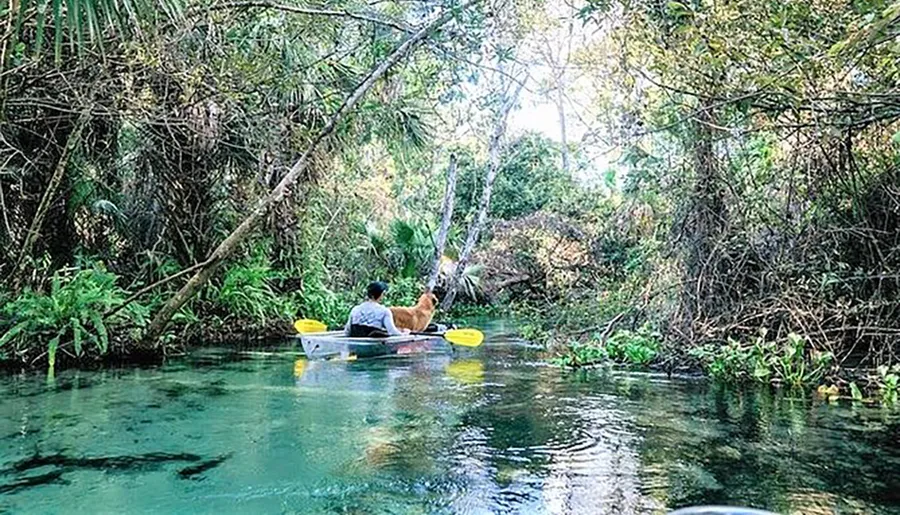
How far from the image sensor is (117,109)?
7.69m

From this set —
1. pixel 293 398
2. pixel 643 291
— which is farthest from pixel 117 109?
pixel 643 291

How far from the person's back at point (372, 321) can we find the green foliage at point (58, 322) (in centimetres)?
257

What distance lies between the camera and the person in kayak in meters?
9.46

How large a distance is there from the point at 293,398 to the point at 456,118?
12.5 metres

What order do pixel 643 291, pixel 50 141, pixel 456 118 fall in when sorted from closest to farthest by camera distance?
pixel 50 141, pixel 643 291, pixel 456 118

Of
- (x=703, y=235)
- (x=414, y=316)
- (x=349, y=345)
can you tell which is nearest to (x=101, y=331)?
(x=349, y=345)

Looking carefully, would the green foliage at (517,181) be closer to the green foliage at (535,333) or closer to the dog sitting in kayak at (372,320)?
the green foliage at (535,333)

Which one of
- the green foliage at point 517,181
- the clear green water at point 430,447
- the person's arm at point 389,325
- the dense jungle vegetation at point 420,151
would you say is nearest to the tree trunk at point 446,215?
the dense jungle vegetation at point 420,151

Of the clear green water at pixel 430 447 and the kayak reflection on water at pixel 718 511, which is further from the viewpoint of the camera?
the clear green water at pixel 430 447

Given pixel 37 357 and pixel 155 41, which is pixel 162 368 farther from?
pixel 155 41

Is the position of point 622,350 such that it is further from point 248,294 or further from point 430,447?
point 248,294

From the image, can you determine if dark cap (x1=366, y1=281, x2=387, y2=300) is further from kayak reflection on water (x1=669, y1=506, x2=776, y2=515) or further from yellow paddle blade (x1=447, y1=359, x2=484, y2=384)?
kayak reflection on water (x1=669, y1=506, x2=776, y2=515)

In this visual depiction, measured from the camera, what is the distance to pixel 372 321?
948cm

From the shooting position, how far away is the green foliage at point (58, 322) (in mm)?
7852
